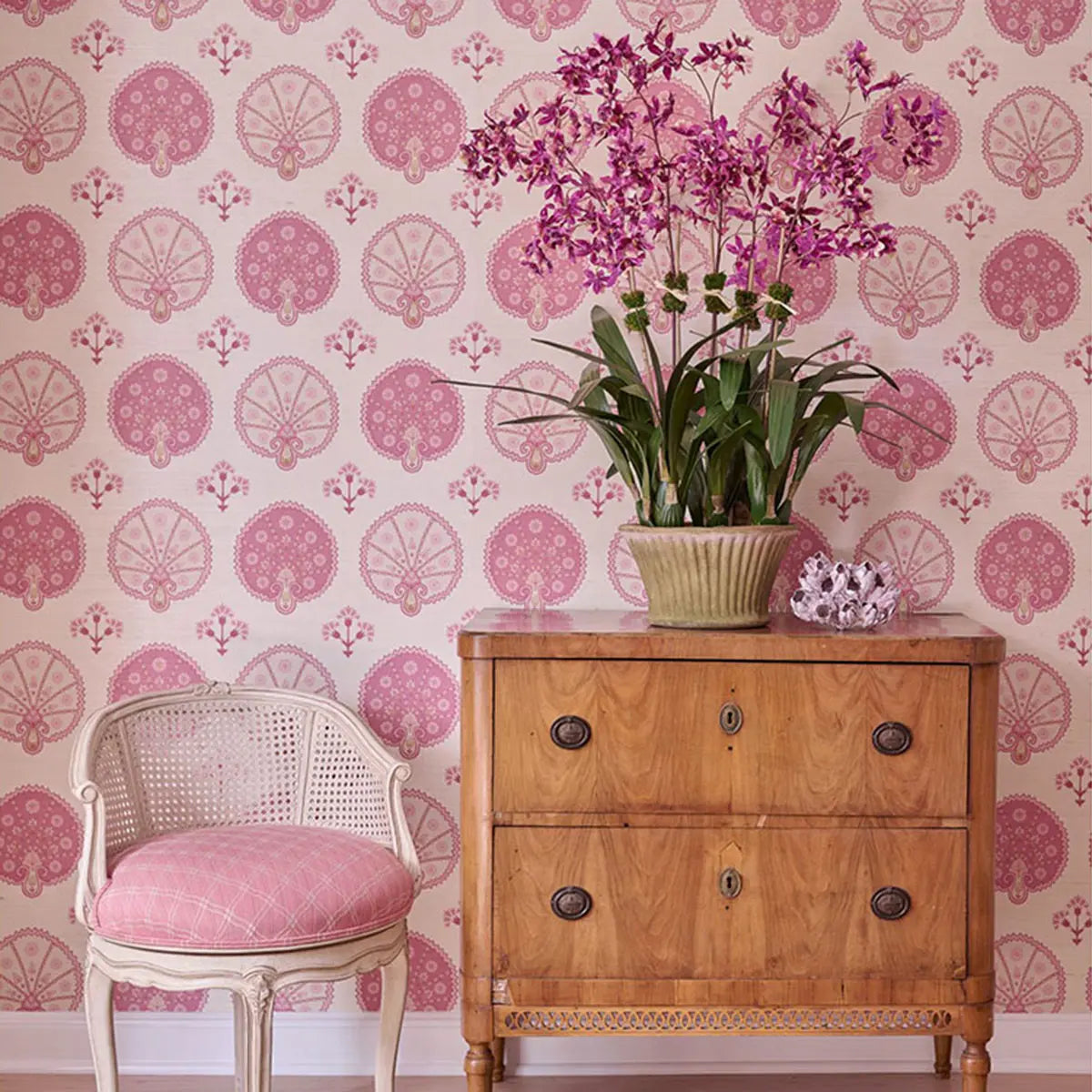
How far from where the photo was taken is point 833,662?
2482 mm

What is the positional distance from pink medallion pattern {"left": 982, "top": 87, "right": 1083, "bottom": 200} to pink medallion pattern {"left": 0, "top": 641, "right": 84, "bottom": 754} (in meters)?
2.31

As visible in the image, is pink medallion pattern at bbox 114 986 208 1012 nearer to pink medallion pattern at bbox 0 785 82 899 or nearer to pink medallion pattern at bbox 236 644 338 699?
pink medallion pattern at bbox 0 785 82 899

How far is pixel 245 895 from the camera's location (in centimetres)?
234

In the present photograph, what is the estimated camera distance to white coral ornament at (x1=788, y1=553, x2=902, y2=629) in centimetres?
260

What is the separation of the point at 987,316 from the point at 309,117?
154cm

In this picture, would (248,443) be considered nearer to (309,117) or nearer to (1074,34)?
(309,117)

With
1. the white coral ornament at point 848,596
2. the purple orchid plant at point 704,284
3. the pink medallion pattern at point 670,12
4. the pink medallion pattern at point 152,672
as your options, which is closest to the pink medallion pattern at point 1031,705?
the white coral ornament at point 848,596

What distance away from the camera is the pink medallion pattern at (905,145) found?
9.82 ft

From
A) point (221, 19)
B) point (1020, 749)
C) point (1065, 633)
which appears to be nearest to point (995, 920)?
point (1020, 749)

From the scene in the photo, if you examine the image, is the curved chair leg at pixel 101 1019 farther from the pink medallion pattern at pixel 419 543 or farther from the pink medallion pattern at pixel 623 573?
the pink medallion pattern at pixel 623 573

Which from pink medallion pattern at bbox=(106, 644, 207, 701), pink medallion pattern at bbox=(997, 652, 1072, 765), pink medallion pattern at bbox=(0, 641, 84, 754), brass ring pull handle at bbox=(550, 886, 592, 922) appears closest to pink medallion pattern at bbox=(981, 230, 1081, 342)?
pink medallion pattern at bbox=(997, 652, 1072, 765)

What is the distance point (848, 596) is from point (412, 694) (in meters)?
0.99

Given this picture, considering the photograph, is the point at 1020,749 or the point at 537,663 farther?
the point at 1020,749

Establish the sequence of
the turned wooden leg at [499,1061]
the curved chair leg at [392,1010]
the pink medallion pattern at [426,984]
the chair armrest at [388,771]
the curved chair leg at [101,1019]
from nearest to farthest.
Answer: the curved chair leg at [101,1019], the curved chair leg at [392,1010], the chair armrest at [388,771], the turned wooden leg at [499,1061], the pink medallion pattern at [426,984]
